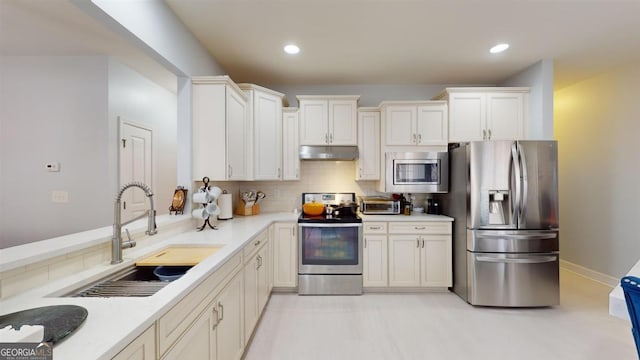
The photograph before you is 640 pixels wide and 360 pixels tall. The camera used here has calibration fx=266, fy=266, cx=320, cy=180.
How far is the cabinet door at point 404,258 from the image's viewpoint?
3.05 meters

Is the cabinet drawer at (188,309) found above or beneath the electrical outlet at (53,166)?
beneath

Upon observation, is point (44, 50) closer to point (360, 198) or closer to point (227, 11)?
point (227, 11)

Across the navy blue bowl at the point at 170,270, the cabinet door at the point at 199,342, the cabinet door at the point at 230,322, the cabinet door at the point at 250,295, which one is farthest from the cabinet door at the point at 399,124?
the cabinet door at the point at 199,342

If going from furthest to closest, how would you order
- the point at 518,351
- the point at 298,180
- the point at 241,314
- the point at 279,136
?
1. the point at 298,180
2. the point at 279,136
3. the point at 518,351
4. the point at 241,314

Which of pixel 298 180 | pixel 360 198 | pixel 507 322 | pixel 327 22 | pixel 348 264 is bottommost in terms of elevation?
pixel 507 322

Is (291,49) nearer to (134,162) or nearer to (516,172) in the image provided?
(134,162)

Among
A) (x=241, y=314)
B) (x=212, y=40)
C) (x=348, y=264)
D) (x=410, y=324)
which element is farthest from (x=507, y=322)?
(x=212, y=40)

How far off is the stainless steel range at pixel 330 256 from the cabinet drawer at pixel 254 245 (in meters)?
0.50

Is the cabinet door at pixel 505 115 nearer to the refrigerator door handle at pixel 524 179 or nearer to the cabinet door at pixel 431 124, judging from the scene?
the cabinet door at pixel 431 124

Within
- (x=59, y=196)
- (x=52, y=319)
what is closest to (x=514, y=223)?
(x=52, y=319)

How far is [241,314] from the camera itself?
1.81 meters

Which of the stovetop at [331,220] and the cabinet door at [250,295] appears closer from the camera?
the cabinet door at [250,295]

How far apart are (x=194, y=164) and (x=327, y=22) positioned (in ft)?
5.76

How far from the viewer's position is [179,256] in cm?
171
